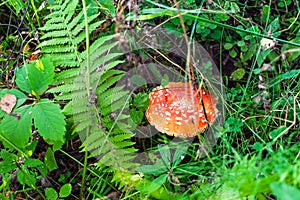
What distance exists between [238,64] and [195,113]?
0.65m

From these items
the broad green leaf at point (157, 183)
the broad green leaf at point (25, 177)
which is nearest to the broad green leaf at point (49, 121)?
the broad green leaf at point (25, 177)

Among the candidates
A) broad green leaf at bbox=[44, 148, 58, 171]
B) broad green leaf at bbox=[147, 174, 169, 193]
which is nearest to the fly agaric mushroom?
broad green leaf at bbox=[147, 174, 169, 193]

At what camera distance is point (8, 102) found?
6.14ft

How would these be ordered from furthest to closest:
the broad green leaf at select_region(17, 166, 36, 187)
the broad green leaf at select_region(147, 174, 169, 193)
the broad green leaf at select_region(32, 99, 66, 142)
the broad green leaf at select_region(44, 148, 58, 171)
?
the broad green leaf at select_region(44, 148, 58, 171), the broad green leaf at select_region(17, 166, 36, 187), the broad green leaf at select_region(147, 174, 169, 193), the broad green leaf at select_region(32, 99, 66, 142)

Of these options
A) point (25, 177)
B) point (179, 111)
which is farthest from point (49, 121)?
point (179, 111)

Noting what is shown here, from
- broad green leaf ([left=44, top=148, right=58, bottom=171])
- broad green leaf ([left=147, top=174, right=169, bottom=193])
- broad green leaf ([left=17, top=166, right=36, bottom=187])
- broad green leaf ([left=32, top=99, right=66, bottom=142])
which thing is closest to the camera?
broad green leaf ([left=32, top=99, right=66, bottom=142])

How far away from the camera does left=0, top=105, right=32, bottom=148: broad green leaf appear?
1769 millimetres

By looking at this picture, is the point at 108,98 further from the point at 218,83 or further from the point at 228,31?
the point at 228,31

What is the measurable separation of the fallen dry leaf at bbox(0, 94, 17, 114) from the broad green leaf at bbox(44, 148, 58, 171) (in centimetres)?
42

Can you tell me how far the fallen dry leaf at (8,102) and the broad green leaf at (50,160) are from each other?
42 centimetres

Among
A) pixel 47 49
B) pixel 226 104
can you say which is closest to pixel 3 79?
pixel 47 49

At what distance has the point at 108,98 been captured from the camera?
2109mm

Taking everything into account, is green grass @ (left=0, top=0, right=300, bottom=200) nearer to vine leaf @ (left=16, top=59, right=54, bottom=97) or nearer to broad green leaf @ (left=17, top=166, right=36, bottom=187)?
broad green leaf @ (left=17, top=166, right=36, bottom=187)

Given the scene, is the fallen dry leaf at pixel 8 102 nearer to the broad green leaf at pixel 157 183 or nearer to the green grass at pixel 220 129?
the green grass at pixel 220 129
